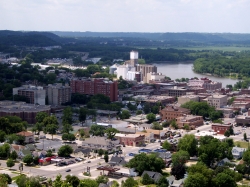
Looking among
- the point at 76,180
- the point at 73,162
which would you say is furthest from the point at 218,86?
the point at 76,180

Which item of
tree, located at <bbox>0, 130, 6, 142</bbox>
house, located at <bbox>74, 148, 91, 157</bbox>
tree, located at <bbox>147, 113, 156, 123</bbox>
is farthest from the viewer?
Answer: tree, located at <bbox>147, 113, 156, 123</bbox>

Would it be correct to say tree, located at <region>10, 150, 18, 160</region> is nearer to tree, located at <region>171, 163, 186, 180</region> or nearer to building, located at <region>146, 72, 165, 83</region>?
tree, located at <region>171, 163, 186, 180</region>

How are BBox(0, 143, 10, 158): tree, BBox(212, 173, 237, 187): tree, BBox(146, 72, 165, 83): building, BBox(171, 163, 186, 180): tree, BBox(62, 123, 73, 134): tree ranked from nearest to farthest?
BBox(212, 173, 237, 187): tree
BBox(171, 163, 186, 180): tree
BBox(0, 143, 10, 158): tree
BBox(62, 123, 73, 134): tree
BBox(146, 72, 165, 83): building

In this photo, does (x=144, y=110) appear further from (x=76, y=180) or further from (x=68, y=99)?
(x=76, y=180)

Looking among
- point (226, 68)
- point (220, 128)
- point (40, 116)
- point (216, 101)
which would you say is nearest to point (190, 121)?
point (220, 128)

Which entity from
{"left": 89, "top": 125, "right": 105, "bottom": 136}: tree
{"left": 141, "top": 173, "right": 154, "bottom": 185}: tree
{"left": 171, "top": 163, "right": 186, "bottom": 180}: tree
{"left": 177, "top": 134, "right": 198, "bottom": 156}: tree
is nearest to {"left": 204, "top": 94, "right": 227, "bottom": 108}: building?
{"left": 89, "top": 125, "right": 105, "bottom": 136}: tree

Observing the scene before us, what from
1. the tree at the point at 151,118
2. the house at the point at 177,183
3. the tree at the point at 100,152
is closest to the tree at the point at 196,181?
the house at the point at 177,183
